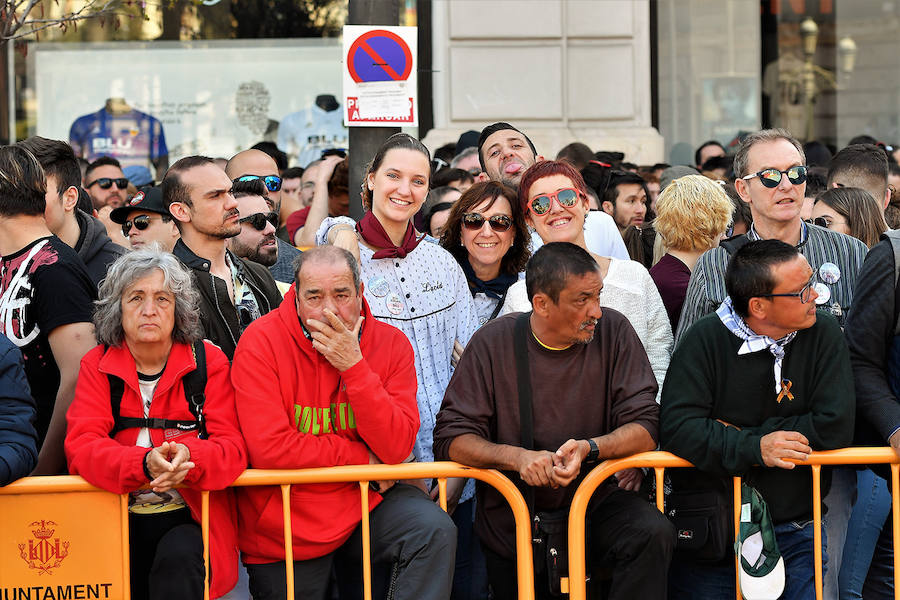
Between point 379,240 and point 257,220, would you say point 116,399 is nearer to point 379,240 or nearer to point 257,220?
point 379,240

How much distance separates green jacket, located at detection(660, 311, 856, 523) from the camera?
448 centimetres

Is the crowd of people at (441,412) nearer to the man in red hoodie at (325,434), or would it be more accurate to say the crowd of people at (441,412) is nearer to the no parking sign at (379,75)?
the man in red hoodie at (325,434)

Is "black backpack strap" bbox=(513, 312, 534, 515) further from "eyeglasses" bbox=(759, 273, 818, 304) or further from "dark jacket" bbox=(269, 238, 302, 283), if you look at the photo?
"dark jacket" bbox=(269, 238, 302, 283)

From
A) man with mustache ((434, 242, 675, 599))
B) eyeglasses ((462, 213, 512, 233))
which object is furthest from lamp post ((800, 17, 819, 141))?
man with mustache ((434, 242, 675, 599))

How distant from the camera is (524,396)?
4551 mm

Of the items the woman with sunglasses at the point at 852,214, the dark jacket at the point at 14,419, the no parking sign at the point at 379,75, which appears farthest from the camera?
the woman with sunglasses at the point at 852,214

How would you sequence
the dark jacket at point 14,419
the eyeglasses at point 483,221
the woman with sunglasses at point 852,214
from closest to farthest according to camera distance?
the dark jacket at point 14,419, the eyeglasses at point 483,221, the woman with sunglasses at point 852,214

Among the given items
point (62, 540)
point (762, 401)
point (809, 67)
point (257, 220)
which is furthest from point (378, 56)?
point (809, 67)

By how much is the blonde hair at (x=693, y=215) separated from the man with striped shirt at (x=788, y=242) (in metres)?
0.70

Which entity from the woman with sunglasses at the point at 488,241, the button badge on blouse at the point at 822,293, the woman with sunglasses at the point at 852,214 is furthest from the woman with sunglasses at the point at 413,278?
the woman with sunglasses at the point at 852,214

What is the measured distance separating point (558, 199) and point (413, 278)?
737 mm

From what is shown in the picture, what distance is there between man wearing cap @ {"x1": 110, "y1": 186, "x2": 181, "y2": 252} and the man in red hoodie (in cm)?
148

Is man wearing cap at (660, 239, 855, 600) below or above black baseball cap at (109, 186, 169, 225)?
below

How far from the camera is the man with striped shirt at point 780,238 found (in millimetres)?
5000
